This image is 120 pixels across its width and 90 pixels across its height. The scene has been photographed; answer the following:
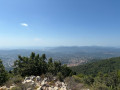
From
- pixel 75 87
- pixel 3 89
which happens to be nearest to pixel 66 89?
pixel 75 87

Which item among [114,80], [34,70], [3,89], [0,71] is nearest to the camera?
[3,89]

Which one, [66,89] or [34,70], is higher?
[66,89]

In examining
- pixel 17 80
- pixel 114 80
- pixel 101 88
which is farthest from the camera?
pixel 114 80

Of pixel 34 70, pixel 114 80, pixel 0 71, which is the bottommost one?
pixel 114 80

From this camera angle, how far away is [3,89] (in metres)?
8.70

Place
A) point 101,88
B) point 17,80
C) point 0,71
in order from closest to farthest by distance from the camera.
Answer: point 101,88, point 17,80, point 0,71

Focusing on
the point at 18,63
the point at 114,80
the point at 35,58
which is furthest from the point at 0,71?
the point at 114,80

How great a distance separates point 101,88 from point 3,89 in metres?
9.15

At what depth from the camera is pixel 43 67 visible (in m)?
21.8

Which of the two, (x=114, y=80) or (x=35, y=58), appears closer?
(x=114, y=80)

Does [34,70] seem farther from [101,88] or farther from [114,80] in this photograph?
[114,80]

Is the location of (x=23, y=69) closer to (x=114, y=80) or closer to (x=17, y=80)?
(x=17, y=80)

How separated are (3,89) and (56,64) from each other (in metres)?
14.7

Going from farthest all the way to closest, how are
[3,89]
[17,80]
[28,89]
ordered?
[17,80] < [3,89] < [28,89]
